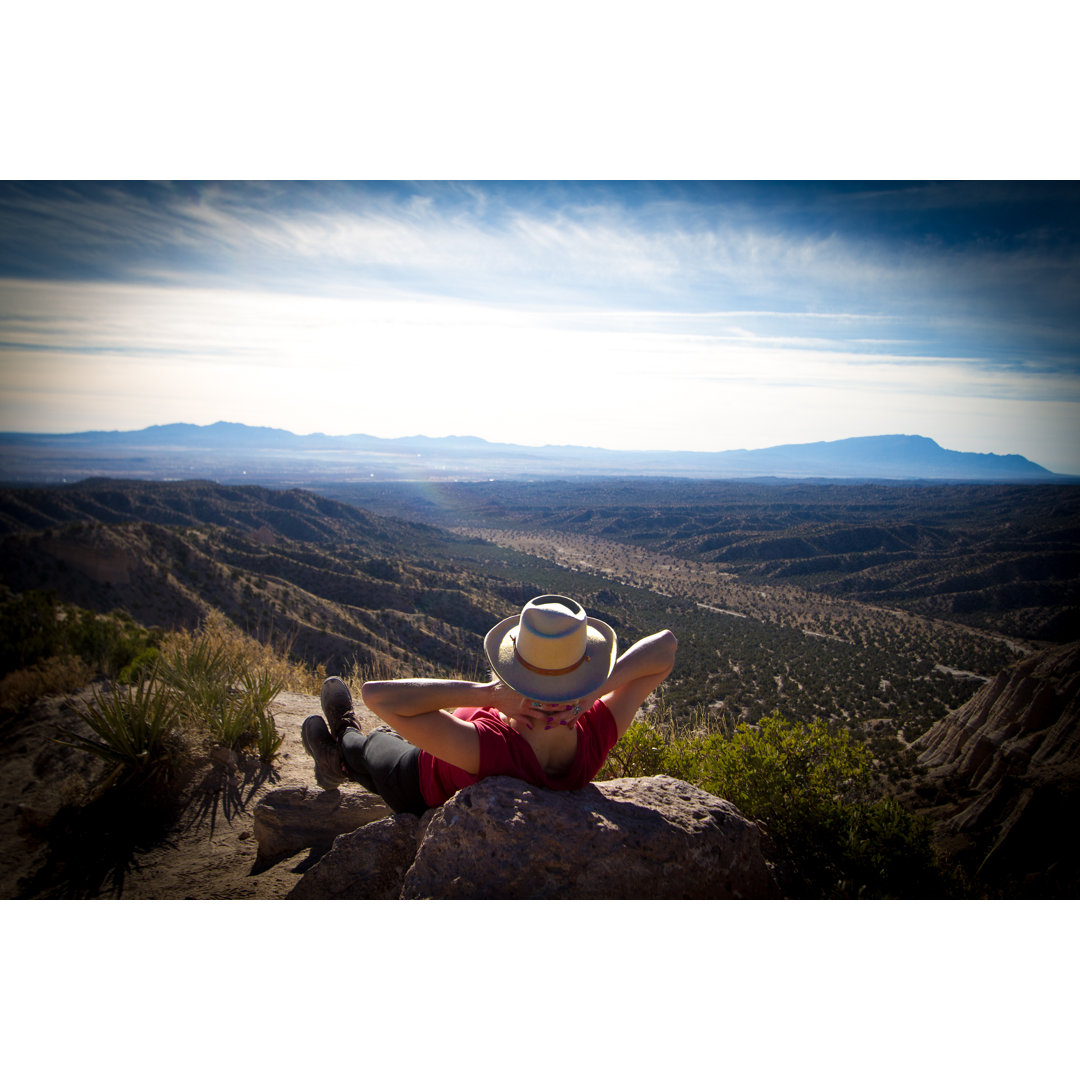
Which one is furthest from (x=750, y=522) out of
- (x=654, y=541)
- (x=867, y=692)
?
(x=867, y=692)

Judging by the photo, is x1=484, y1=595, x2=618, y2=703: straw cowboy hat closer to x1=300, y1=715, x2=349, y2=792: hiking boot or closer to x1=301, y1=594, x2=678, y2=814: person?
x1=301, y1=594, x2=678, y2=814: person

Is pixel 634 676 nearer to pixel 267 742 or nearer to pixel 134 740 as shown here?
pixel 267 742

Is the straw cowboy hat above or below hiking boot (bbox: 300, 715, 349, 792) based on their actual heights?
above

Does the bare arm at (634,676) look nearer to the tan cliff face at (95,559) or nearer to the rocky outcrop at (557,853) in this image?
the rocky outcrop at (557,853)

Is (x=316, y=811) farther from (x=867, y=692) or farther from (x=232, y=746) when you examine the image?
(x=867, y=692)

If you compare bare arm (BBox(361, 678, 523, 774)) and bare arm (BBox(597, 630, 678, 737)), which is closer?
bare arm (BBox(361, 678, 523, 774))

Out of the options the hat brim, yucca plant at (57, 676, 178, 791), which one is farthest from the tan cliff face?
the hat brim
